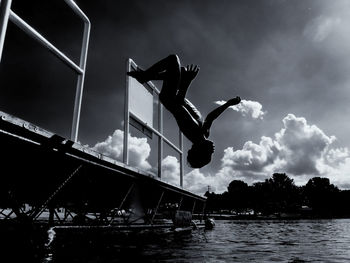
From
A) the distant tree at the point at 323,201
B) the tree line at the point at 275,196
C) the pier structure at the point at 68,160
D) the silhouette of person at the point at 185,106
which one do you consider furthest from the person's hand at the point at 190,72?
the tree line at the point at 275,196

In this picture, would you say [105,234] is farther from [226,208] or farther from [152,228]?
[226,208]

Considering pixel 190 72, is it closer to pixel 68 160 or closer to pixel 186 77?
pixel 186 77

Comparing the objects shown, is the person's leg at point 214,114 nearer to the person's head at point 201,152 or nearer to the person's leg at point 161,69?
the person's head at point 201,152

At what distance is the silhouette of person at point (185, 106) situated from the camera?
3.66 m

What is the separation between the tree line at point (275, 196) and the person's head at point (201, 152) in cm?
8765

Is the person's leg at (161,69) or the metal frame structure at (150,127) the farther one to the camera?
the metal frame structure at (150,127)

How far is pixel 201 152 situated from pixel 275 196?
4392 inches

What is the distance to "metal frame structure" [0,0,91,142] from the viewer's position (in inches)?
113

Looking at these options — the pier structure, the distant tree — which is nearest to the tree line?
the distant tree

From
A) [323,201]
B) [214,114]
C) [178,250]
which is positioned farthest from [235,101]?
[323,201]

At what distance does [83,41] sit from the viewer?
15.6ft

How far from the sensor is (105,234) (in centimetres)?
486

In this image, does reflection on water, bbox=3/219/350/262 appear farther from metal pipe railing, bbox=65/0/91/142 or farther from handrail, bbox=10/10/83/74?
handrail, bbox=10/10/83/74

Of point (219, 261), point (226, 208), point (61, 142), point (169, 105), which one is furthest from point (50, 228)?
point (226, 208)
